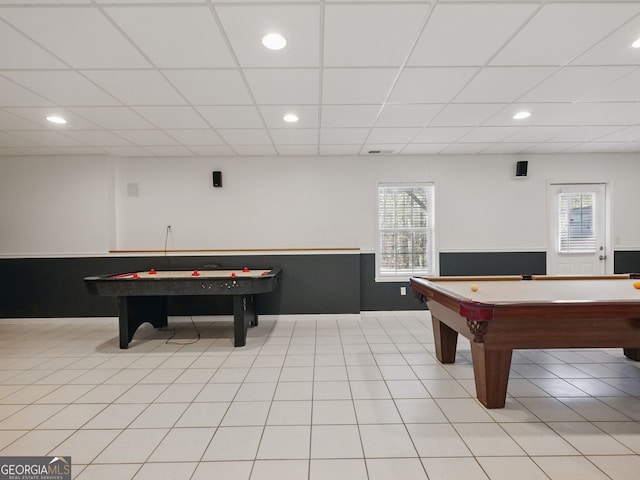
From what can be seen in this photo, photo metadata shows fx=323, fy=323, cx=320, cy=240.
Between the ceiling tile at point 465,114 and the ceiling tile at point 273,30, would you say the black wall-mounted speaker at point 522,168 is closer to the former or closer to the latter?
the ceiling tile at point 465,114

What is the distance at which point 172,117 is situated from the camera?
347 cm

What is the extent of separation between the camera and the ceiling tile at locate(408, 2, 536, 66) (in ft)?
6.15

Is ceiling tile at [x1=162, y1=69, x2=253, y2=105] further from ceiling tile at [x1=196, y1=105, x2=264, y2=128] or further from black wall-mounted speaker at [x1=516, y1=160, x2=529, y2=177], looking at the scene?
black wall-mounted speaker at [x1=516, y1=160, x2=529, y2=177]

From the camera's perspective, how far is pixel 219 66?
245cm

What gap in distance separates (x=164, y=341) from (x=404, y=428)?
10.6 feet

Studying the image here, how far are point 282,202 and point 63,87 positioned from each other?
9.76ft

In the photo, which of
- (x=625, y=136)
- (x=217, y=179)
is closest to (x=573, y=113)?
(x=625, y=136)

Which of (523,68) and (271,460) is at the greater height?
(523,68)

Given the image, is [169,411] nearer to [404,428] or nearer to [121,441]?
[121,441]

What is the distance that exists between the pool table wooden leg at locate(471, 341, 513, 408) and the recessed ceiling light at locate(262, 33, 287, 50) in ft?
8.26

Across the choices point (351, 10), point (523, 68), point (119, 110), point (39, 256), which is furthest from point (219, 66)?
point (39, 256)

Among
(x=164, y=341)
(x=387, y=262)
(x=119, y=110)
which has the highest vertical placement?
(x=119, y=110)

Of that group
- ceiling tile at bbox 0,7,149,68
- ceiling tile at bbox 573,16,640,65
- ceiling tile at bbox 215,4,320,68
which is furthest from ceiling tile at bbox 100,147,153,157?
ceiling tile at bbox 573,16,640,65

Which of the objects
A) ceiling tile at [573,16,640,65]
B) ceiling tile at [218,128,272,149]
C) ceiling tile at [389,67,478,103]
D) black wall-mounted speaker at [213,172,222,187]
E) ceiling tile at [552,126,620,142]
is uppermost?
ceiling tile at [573,16,640,65]
